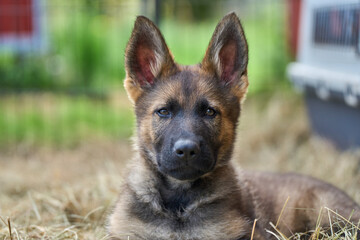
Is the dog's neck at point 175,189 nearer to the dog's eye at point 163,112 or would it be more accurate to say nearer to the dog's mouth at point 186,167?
→ the dog's mouth at point 186,167

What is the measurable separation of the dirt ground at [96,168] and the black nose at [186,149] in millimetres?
782

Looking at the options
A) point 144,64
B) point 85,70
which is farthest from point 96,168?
point 85,70

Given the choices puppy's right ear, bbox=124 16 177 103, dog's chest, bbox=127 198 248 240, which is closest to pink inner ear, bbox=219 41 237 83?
puppy's right ear, bbox=124 16 177 103

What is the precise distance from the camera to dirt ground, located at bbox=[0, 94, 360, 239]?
477 centimetres

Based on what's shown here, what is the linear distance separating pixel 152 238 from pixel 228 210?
59cm

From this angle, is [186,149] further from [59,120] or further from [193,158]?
[59,120]

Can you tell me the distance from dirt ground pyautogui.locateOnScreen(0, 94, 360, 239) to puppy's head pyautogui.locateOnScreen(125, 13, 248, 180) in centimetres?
46

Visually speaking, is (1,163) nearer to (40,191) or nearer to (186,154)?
(40,191)

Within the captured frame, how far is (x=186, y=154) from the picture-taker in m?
3.62

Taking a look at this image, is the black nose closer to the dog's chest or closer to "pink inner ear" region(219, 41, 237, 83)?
the dog's chest

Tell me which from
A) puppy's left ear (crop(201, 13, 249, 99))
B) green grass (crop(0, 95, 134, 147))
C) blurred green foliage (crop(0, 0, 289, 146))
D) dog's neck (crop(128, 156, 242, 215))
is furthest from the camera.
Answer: blurred green foliage (crop(0, 0, 289, 146))

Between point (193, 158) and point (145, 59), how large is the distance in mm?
1095

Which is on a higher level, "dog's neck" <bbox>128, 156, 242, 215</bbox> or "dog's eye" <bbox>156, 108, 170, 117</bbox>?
"dog's eye" <bbox>156, 108, 170, 117</bbox>

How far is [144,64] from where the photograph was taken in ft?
14.2
